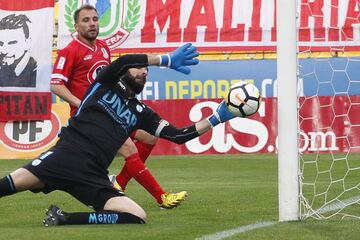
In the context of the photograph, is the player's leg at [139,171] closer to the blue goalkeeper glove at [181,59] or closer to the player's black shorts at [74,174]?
the player's black shorts at [74,174]

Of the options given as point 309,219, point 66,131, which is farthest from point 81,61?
point 309,219

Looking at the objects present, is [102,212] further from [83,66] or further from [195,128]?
[83,66]

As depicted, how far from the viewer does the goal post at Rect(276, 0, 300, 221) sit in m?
7.74

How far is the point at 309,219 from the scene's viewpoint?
8.16 meters

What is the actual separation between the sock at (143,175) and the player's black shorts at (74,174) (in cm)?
113

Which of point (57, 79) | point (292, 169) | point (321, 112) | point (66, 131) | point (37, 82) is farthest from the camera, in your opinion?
point (37, 82)

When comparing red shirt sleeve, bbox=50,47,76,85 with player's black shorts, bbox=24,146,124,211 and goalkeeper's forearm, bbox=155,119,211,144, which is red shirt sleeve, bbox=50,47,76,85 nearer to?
goalkeeper's forearm, bbox=155,119,211,144

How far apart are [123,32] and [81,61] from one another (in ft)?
31.1

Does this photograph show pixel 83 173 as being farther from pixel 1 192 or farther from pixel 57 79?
pixel 57 79

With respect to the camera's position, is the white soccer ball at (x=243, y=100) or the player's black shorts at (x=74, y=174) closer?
the white soccer ball at (x=243, y=100)

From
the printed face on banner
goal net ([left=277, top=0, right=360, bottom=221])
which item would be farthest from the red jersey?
the printed face on banner

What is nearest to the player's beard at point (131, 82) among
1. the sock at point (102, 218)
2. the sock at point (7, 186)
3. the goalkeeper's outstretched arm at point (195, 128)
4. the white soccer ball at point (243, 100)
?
the goalkeeper's outstretched arm at point (195, 128)

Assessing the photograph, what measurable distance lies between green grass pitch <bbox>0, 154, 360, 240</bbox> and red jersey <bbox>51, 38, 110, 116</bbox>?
1.18 m

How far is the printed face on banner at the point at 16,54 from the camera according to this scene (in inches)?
754
